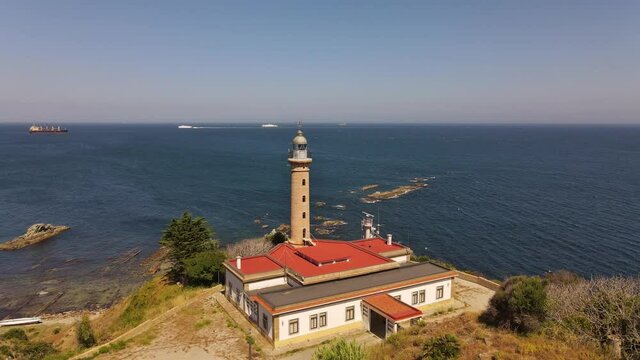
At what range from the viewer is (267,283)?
30.0 m

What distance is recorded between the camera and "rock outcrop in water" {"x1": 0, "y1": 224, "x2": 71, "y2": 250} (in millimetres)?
59506

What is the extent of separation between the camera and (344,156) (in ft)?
544

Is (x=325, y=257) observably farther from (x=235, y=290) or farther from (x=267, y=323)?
(x=267, y=323)

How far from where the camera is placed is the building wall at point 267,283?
29.4 metres

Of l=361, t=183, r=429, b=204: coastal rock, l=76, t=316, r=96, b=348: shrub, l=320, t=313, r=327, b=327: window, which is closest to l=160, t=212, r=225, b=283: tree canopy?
l=76, t=316, r=96, b=348: shrub

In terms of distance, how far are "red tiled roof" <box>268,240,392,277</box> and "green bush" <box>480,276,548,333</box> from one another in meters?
8.78

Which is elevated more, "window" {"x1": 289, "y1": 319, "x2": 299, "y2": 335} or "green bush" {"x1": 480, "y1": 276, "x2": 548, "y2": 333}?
"green bush" {"x1": 480, "y1": 276, "x2": 548, "y2": 333}

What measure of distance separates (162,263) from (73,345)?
23484 mm

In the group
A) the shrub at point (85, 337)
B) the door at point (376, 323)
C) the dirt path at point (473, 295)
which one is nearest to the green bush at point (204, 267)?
the shrub at point (85, 337)

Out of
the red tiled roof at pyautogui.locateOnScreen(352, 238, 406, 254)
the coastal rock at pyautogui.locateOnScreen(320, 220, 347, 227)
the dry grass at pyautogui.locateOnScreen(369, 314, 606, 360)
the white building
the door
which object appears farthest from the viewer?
the coastal rock at pyautogui.locateOnScreen(320, 220, 347, 227)

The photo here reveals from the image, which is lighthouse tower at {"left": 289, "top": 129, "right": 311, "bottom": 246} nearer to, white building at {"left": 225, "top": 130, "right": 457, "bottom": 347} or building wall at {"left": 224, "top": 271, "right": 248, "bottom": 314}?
white building at {"left": 225, "top": 130, "right": 457, "bottom": 347}

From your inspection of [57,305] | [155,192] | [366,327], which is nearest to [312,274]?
[366,327]

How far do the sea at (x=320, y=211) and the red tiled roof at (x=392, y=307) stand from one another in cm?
2710

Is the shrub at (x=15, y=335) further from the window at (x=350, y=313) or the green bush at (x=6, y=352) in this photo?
the window at (x=350, y=313)
